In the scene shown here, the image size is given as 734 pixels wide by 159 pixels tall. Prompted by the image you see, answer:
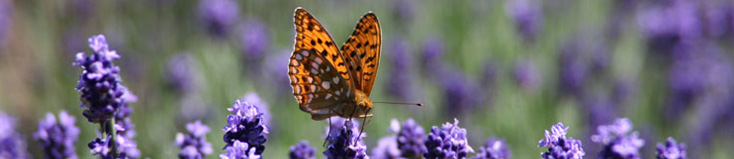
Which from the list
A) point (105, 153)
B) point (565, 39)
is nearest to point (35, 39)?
point (565, 39)

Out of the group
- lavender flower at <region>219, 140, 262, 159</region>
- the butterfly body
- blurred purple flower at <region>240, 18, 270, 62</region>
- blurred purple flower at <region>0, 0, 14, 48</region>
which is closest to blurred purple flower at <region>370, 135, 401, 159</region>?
the butterfly body

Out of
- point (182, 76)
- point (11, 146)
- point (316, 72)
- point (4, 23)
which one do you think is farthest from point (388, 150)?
point (4, 23)

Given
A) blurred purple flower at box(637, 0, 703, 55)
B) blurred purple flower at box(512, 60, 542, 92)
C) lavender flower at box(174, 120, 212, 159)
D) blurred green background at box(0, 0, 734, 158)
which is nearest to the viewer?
lavender flower at box(174, 120, 212, 159)

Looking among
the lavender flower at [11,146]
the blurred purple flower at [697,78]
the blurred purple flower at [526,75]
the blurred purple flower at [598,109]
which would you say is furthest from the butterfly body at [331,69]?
the blurred purple flower at [697,78]

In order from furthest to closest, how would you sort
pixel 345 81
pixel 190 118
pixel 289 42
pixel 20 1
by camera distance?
pixel 20 1 → pixel 289 42 → pixel 190 118 → pixel 345 81

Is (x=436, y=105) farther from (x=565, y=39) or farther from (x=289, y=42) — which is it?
(x=289, y=42)

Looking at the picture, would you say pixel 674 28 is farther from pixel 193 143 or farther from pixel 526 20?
pixel 193 143

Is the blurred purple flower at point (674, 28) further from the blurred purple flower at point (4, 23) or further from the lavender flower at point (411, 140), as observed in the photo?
the blurred purple flower at point (4, 23)

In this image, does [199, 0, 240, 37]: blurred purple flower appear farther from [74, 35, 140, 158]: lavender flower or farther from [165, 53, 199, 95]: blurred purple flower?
[74, 35, 140, 158]: lavender flower
